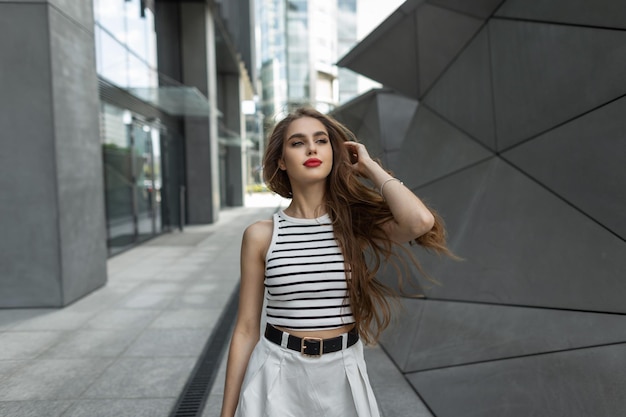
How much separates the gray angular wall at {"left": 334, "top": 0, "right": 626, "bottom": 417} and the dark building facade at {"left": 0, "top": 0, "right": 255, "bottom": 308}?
15.4ft

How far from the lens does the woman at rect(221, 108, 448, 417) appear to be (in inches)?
65.4

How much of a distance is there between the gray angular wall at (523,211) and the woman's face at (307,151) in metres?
1.78

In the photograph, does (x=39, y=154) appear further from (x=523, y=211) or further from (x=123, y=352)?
(x=523, y=211)

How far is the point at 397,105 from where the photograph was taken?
8.77 m

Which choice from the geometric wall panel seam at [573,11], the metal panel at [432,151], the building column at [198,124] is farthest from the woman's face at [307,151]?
the building column at [198,124]

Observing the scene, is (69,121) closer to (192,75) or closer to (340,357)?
(340,357)

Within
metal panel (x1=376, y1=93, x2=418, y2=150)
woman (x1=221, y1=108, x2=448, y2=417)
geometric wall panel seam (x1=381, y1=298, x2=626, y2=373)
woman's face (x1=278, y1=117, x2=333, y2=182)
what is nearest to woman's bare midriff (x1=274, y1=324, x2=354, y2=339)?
woman (x1=221, y1=108, x2=448, y2=417)

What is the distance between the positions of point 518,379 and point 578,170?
1288 millimetres

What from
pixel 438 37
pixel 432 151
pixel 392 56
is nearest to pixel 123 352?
pixel 432 151

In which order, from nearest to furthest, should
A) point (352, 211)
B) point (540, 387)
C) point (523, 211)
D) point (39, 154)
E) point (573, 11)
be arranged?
point (352, 211), point (540, 387), point (573, 11), point (523, 211), point (39, 154)

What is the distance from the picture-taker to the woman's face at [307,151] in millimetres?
1740

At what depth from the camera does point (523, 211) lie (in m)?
3.33

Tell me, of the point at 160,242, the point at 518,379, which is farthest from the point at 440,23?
the point at 160,242

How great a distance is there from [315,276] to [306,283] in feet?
0.13
